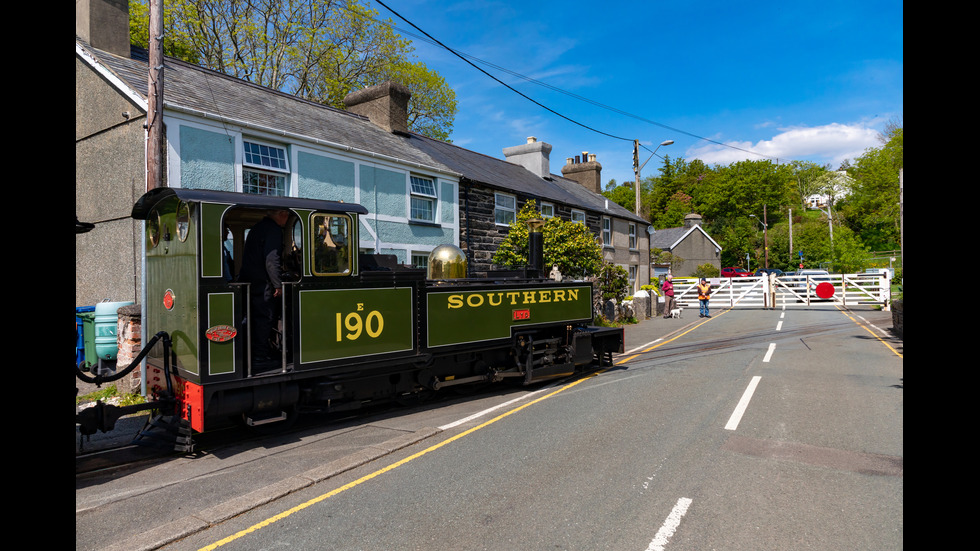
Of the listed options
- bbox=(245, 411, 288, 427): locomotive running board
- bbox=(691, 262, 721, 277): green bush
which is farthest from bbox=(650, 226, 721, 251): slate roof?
bbox=(245, 411, 288, 427): locomotive running board

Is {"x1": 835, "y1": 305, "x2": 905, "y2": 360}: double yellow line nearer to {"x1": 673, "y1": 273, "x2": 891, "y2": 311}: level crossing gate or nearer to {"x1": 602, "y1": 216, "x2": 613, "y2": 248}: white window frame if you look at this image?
{"x1": 673, "y1": 273, "x2": 891, "y2": 311}: level crossing gate

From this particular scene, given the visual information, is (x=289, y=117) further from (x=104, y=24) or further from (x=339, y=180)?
(x=104, y=24)

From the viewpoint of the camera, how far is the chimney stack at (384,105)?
1834cm

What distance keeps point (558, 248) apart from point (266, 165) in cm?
954

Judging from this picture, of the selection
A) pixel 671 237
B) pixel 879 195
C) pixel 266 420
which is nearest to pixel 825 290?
pixel 671 237

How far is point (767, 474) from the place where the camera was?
17.1 ft

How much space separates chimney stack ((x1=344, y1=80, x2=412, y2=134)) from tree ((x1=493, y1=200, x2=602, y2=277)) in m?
5.27

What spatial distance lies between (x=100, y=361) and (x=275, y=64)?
23.4 m

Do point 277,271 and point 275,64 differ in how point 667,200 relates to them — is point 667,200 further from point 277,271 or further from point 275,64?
point 277,271

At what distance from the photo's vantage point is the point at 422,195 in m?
15.9

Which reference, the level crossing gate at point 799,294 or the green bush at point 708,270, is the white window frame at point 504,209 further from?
the green bush at point 708,270

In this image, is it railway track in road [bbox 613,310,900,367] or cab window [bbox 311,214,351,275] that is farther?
railway track in road [bbox 613,310,900,367]

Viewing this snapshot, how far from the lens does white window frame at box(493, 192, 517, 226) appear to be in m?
19.0
